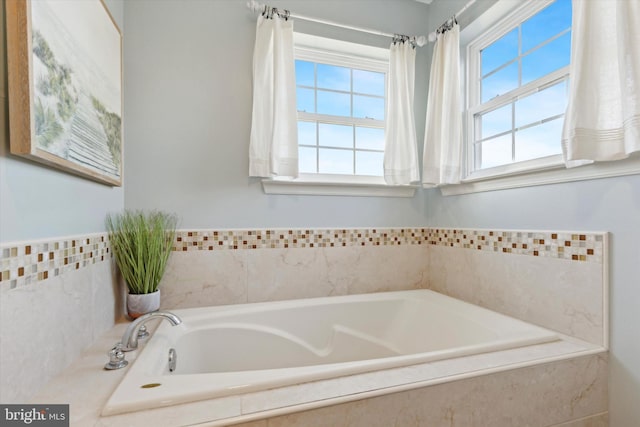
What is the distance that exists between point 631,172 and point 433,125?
3.38 ft

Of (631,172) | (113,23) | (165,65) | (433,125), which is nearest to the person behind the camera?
(631,172)

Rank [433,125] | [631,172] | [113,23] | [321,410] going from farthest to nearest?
[433,125] → [113,23] → [631,172] → [321,410]

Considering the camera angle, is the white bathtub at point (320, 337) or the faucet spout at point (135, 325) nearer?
the white bathtub at point (320, 337)

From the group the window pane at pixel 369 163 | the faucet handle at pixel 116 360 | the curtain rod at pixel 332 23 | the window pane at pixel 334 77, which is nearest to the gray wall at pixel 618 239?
the window pane at pixel 369 163

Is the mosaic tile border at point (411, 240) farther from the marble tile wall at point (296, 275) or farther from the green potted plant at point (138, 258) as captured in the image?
the green potted plant at point (138, 258)

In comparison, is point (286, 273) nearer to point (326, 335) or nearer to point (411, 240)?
point (326, 335)

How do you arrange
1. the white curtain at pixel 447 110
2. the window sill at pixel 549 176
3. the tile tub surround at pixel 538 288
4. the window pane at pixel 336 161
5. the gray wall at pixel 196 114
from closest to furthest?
1. the window sill at pixel 549 176
2. the tile tub surround at pixel 538 288
3. the gray wall at pixel 196 114
4. the white curtain at pixel 447 110
5. the window pane at pixel 336 161

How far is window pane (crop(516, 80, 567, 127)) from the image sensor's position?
4.82ft

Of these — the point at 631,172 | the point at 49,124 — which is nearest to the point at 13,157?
the point at 49,124

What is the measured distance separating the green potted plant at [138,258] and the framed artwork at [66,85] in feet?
0.76

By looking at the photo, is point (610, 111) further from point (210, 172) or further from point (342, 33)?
point (210, 172)

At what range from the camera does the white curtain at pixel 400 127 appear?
2.01 m

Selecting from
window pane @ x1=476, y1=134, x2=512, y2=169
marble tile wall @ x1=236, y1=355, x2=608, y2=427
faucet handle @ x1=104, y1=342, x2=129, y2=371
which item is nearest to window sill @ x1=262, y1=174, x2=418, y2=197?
window pane @ x1=476, y1=134, x2=512, y2=169

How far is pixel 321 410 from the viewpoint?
0.83m
